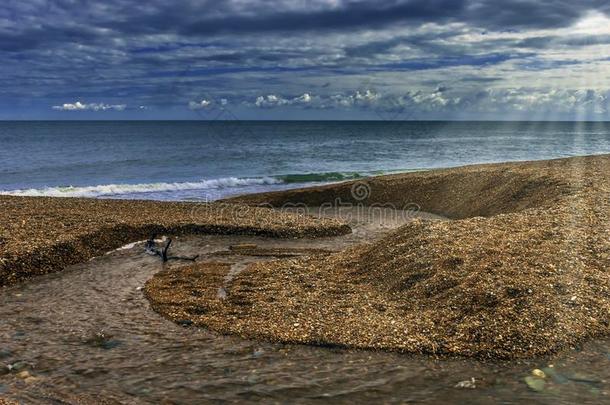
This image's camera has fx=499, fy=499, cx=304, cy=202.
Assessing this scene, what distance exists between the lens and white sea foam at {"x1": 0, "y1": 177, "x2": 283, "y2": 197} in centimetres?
2933

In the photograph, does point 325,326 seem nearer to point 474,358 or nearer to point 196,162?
point 474,358

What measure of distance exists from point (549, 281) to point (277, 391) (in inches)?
200

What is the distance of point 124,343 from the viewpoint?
295 inches

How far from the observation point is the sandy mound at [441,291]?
721 cm

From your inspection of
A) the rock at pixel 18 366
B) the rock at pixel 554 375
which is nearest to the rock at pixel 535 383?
the rock at pixel 554 375

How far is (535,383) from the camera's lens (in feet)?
19.6

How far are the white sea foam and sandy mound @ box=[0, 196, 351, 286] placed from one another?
923 cm

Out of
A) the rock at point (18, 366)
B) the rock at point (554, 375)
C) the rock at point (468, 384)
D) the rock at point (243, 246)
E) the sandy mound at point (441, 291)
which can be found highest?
the sandy mound at point (441, 291)

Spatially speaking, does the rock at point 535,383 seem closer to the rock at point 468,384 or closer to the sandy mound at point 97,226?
the rock at point 468,384

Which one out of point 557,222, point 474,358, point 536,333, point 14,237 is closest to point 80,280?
point 14,237

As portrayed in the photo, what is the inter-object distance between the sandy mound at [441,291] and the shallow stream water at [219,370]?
36cm

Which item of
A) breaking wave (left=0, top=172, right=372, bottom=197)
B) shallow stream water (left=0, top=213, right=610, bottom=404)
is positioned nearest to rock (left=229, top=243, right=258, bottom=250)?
shallow stream water (left=0, top=213, right=610, bottom=404)

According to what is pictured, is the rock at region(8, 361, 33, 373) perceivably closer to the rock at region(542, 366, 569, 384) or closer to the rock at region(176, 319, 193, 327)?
the rock at region(176, 319, 193, 327)

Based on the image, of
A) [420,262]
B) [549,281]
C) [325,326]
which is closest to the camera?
[325,326]
